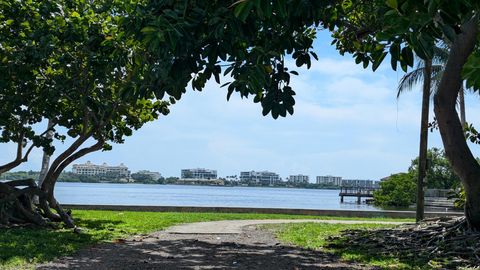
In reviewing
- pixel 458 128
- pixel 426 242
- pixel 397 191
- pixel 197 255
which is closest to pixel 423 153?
pixel 458 128

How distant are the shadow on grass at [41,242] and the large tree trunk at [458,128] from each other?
24.2ft

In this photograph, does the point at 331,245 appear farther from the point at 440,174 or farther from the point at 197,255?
the point at 440,174

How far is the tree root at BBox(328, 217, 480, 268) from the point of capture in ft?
A: 28.4

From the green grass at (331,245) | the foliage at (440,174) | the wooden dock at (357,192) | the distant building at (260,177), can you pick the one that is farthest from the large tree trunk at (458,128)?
the distant building at (260,177)

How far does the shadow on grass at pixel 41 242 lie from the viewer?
771 cm

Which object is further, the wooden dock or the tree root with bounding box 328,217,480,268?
the wooden dock

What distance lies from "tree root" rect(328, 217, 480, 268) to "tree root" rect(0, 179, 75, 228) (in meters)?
7.03

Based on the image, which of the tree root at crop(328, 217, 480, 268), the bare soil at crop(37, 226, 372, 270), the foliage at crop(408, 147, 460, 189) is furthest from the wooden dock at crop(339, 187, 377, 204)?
the bare soil at crop(37, 226, 372, 270)

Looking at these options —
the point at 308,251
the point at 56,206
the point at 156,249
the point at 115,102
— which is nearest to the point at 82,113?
the point at 115,102

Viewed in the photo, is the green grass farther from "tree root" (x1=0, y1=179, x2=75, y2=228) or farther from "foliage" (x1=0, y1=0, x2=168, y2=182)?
"tree root" (x1=0, y1=179, x2=75, y2=228)

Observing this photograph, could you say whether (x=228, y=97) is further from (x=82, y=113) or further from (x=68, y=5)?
(x=82, y=113)

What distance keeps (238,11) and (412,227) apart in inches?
379

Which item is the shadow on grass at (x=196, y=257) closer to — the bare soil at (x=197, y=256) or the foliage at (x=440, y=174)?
the bare soil at (x=197, y=256)

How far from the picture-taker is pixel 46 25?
10.7 m
